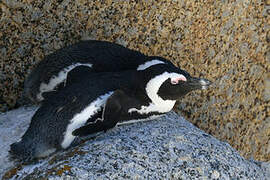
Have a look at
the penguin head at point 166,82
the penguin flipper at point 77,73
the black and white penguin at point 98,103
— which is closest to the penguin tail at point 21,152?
the black and white penguin at point 98,103

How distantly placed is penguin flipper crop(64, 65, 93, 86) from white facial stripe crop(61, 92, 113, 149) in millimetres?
257

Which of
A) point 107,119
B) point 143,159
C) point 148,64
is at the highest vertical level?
point 148,64

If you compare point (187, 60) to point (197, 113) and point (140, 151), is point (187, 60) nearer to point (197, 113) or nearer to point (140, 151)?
point (197, 113)

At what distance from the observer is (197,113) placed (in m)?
2.68

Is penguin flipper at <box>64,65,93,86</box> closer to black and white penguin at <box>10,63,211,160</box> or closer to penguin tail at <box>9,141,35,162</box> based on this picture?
black and white penguin at <box>10,63,211,160</box>

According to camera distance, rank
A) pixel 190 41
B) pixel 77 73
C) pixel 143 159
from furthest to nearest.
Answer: pixel 190 41, pixel 77 73, pixel 143 159

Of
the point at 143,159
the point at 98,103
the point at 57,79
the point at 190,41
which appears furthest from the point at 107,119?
the point at 190,41

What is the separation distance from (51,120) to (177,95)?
54 centimetres

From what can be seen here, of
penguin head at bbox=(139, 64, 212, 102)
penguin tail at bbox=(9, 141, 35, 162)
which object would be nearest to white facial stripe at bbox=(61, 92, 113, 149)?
penguin tail at bbox=(9, 141, 35, 162)

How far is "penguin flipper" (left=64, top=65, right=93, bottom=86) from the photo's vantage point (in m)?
1.97

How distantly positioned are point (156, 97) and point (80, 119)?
354 mm

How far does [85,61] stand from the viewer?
81.7 inches

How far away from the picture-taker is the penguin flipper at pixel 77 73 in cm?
197

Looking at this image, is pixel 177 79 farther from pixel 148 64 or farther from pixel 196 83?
pixel 148 64
